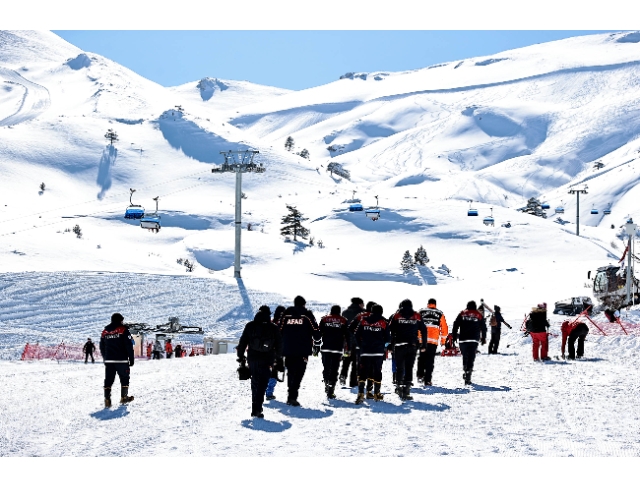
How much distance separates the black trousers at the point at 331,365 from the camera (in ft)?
47.4

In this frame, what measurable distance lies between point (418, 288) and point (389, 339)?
44.2m

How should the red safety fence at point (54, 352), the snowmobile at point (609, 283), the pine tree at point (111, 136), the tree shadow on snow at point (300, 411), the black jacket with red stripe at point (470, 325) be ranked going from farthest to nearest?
1. the pine tree at point (111, 136)
2. the snowmobile at point (609, 283)
3. the red safety fence at point (54, 352)
4. the black jacket with red stripe at point (470, 325)
5. the tree shadow on snow at point (300, 411)

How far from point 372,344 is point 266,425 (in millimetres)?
2794

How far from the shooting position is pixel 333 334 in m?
14.4

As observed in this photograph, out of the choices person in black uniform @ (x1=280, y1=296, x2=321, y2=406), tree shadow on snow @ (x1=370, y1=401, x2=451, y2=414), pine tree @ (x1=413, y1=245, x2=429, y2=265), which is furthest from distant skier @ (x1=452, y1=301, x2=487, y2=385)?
pine tree @ (x1=413, y1=245, x2=429, y2=265)

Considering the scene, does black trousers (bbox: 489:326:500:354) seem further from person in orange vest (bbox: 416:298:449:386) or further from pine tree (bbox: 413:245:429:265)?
pine tree (bbox: 413:245:429:265)

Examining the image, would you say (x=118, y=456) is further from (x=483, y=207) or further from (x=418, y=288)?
(x=483, y=207)

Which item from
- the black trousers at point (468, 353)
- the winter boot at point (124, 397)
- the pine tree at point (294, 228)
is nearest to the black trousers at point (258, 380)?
the winter boot at point (124, 397)

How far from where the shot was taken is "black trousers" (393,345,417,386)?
14.5 meters

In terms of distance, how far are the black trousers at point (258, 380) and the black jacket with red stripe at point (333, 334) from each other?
1.78 meters

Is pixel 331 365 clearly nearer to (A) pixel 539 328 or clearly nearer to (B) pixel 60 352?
(A) pixel 539 328

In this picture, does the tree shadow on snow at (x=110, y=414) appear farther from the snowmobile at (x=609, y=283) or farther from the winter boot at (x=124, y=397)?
the snowmobile at (x=609, y=283)

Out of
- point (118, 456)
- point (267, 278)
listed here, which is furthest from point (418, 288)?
point (118, 456)

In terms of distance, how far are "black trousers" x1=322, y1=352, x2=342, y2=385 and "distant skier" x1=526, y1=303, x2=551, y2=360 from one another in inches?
311
